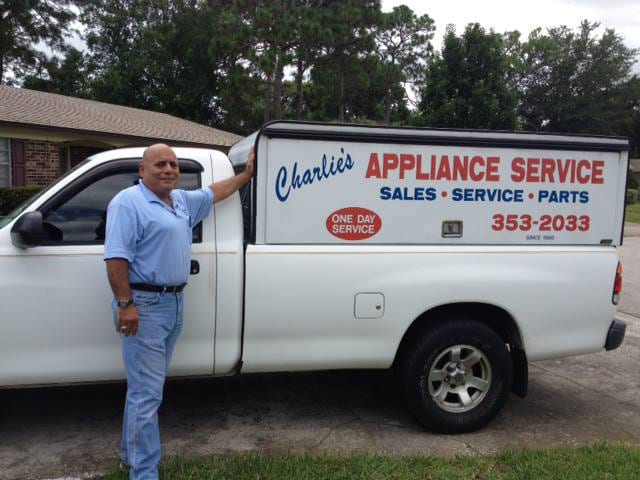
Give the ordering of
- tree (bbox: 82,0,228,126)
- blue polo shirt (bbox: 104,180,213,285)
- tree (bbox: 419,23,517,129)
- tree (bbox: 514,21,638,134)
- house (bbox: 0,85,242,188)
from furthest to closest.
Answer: tree (bbox: 514,21,638,134)
tree (bbox: 82,0,228,126)
tree (bbox: 419,23,517,129)
house (bbox: 0,85,242,188)
blue polo shirt (bbox: 104,180,213,285)

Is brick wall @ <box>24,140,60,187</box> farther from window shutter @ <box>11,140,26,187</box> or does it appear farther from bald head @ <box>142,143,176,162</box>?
bald head @ <box>142,143,176,162</box>

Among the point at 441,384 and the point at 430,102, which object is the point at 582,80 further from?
the point at 441,384

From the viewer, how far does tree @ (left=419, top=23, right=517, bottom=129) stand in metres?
23.8

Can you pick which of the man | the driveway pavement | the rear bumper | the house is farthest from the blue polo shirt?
the house

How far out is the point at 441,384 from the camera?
3922mm

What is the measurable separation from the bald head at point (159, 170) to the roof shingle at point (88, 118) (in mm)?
13398

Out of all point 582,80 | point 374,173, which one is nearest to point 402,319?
point 374,173

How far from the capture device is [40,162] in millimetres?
15672

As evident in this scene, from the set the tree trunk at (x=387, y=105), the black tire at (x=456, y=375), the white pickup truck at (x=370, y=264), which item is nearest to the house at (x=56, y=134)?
the white pickup truck at (x=370, y=264)

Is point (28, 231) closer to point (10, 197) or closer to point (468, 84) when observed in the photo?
point (10, 197)

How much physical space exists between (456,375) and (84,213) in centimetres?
260

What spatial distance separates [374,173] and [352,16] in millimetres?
25849

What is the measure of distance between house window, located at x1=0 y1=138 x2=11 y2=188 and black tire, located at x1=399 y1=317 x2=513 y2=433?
14.4 meters

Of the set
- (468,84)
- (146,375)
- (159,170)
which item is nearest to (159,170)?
(159,170)
